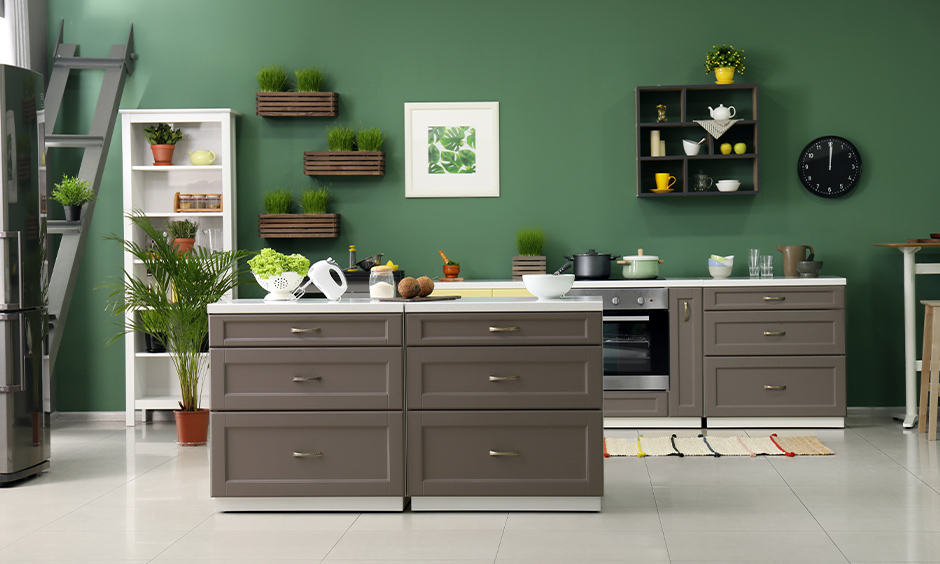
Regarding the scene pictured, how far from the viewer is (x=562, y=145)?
5805mm

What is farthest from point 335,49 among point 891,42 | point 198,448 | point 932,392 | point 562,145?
point 932,392

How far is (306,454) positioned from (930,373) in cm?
365

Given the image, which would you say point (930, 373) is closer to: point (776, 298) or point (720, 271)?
point (776, 298)

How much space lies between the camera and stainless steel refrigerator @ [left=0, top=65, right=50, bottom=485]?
405 cm

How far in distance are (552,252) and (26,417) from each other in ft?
10.8

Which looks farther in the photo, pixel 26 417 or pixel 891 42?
pixel 891 42

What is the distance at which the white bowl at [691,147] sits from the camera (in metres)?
5.58

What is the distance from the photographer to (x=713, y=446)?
4723 millimetres

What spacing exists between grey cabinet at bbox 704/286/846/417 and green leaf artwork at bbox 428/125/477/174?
71.4 inches

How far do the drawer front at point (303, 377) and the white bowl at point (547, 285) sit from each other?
614 mm

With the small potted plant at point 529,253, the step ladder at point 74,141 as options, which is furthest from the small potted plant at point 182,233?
the small potted plant at point 529,253

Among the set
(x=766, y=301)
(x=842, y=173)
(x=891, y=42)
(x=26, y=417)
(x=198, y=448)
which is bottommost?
(x=198, y=448)

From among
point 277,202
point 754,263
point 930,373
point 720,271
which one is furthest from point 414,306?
point 930,373

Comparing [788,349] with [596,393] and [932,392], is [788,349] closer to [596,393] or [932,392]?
[932,392]
